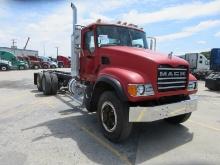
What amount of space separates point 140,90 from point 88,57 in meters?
2.81

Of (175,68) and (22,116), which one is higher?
(175,68)

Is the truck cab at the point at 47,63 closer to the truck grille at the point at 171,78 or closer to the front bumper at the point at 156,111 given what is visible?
the truck grille at the point at 171,78

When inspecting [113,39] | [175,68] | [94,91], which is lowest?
[94,91]

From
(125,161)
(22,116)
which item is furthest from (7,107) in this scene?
(125,161)

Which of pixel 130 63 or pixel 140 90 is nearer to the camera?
pixel 140 90

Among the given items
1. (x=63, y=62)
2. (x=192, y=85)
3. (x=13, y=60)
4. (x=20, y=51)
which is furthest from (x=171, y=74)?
(x=20, y=51)

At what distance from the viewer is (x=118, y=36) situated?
25.8 feet

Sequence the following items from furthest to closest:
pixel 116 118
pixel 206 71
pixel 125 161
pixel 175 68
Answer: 1. pixel 206 71
2. pixel 175 68
3. pixel 116 118
4. pixel 125 161

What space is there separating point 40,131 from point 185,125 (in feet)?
12.1

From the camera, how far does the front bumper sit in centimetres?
575

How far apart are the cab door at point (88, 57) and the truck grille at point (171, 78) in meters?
2.23

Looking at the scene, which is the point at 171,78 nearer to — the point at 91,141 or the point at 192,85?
the point at 192,85

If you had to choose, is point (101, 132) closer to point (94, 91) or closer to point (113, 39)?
point (94, 91)

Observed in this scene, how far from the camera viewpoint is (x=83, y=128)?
24.3ft
